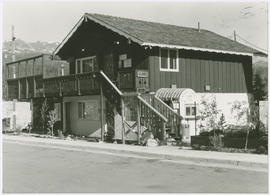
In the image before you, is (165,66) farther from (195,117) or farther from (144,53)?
Answer: (195,117)

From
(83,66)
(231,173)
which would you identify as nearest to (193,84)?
(83,66)

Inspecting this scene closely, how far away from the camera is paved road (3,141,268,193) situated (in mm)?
9781

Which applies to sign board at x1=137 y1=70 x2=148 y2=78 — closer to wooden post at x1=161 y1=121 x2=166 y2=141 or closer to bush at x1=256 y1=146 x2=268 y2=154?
wooden post at x1=161 y1=121 x2=166 y2=141

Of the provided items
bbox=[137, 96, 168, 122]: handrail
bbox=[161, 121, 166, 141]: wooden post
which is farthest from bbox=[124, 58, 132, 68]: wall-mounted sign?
bbox=[161, 121, 166, 141]: wooden post

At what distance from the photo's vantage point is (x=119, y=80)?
2425 cm

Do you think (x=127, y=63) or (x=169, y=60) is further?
(x=127, y=63)

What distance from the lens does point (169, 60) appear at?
2423cm

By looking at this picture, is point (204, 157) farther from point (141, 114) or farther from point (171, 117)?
point (141, 114)

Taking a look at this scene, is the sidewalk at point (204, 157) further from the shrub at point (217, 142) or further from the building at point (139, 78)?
the building at point (139, 78)

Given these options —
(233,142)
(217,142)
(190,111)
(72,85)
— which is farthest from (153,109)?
(72,85)

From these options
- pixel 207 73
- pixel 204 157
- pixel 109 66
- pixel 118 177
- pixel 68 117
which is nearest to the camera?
pixel 118 177

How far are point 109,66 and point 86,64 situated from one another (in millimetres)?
2778

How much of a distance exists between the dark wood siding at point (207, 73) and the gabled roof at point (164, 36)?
0.62 metres

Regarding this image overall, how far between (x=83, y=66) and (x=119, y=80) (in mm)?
4569
